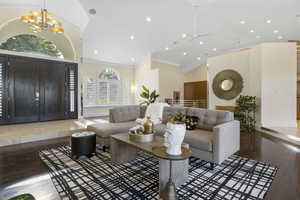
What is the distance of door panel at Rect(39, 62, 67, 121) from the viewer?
547 cm

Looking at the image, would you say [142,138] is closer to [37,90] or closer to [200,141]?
[200,141]

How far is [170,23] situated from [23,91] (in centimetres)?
599

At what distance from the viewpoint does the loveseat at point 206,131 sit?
92.2 inches

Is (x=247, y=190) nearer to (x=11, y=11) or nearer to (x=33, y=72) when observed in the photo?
(x=33, y=72)

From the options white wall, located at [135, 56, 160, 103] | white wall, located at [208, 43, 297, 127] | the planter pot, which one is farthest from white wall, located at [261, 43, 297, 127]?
the planter pot

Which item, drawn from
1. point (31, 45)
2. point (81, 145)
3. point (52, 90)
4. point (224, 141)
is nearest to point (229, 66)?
point (224, 141)

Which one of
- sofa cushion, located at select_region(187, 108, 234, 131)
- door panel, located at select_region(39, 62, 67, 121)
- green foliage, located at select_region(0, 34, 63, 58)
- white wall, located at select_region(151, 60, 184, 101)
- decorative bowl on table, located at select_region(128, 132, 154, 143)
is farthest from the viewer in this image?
white wall, located at select_region(151, 60, 184, 101)

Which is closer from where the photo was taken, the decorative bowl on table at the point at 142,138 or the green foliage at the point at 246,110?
the decorative bowl on table at the point at 142,138

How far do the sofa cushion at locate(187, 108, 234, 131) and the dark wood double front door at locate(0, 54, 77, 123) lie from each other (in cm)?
510

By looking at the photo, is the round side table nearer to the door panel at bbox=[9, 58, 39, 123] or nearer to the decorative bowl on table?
the decorative bowl on table

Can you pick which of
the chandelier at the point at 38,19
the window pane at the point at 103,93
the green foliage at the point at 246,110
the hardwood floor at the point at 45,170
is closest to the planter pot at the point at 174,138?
the hardwood floor at the point at 45,170

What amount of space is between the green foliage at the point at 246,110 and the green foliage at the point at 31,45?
285 inches

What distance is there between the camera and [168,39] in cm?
700

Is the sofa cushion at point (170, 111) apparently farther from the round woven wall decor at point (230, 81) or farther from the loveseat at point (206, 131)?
the round woven wall decor at point (230, 81)
